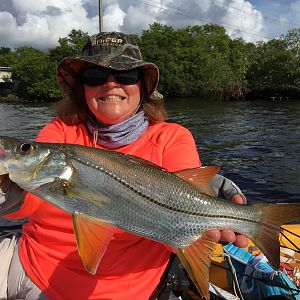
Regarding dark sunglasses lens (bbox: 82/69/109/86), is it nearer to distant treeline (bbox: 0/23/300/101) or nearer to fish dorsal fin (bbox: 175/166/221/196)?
fish dorsal fin (bbox: 175/166/221/196)

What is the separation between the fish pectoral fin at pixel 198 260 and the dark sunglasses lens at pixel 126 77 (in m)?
1.38

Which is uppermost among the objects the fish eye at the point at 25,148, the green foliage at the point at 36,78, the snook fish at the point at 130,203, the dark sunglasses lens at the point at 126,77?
A: the dark sunglasses lens at the point at 126,77

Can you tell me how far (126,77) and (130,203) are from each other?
1238 mm

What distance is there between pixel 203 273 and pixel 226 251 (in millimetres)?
1617

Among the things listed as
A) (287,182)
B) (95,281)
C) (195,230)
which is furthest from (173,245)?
(287,182)

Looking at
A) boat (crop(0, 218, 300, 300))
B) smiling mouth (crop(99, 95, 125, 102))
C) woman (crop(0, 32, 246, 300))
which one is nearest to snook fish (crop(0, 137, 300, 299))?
woman (crop(0, 32, 246, 300))

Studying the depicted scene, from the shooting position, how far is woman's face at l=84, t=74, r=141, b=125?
3141 mm

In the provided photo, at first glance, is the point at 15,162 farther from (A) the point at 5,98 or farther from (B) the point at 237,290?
(A) the point at 5,98

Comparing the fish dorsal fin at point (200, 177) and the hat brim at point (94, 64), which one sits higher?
the hat brim at point (94, 64)

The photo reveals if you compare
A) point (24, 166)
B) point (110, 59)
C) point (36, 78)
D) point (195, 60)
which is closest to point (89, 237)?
point (24, 166)

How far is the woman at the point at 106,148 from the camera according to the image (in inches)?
108

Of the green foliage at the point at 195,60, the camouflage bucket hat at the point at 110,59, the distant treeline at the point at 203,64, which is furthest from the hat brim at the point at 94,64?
the green foliage at the point at 195,60

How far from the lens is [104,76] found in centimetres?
312

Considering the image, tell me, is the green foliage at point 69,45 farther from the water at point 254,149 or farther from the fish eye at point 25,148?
the fish eye at point 25,148
